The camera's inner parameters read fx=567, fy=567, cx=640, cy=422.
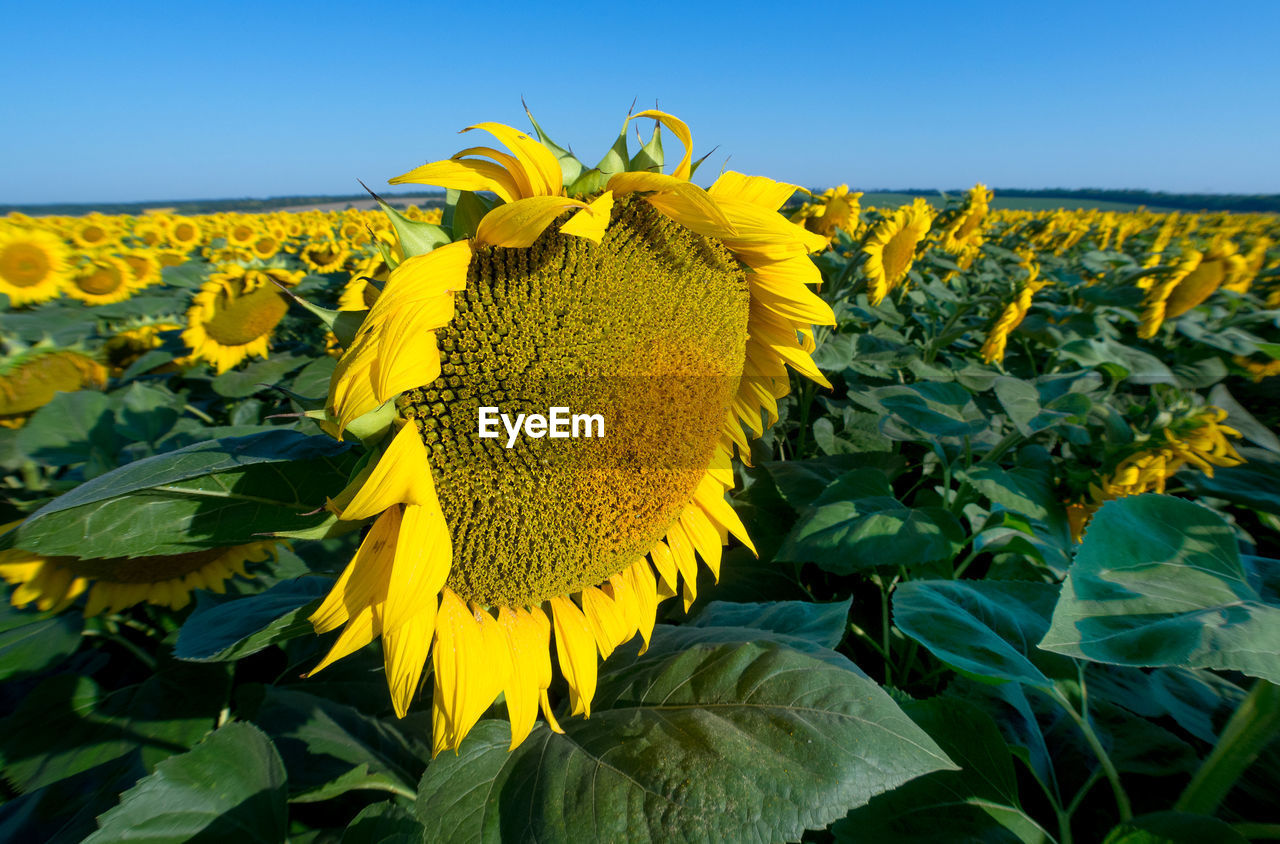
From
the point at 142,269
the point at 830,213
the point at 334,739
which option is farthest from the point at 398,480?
the point at 142,269

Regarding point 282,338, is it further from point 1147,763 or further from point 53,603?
point 1147,763

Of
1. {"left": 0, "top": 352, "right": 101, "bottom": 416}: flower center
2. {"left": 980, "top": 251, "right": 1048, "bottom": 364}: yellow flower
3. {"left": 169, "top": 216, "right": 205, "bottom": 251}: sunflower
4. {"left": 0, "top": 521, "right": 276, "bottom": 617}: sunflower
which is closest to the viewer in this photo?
{"left": 0, "top": 521, "right": 276, "bottom": 617}: sunflower

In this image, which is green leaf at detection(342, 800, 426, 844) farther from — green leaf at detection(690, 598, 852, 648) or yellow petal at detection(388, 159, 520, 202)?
yellow petal at detection(388, 159, 520, 202)

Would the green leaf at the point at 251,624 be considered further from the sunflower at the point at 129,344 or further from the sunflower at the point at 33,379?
the sunflower at the point at 129,344

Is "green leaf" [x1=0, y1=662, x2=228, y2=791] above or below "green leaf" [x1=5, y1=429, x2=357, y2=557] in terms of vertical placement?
below

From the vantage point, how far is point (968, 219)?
5344mm

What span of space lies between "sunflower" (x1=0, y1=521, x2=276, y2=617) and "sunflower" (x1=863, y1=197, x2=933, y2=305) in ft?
12.4

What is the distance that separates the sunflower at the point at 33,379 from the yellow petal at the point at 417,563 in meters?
2.41

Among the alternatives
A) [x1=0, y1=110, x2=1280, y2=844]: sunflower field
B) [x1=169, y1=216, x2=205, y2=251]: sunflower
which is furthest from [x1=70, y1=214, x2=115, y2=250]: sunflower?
[x1=0, y1=110, x2=1280, y2=844]: sunflower field

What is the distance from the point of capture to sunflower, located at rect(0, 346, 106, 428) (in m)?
2.26

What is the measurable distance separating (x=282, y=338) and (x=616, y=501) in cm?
469

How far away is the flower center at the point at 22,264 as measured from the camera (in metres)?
4.85

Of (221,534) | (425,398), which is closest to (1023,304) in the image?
(425,398)

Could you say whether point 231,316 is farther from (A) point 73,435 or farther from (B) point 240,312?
(A) point 73,435
